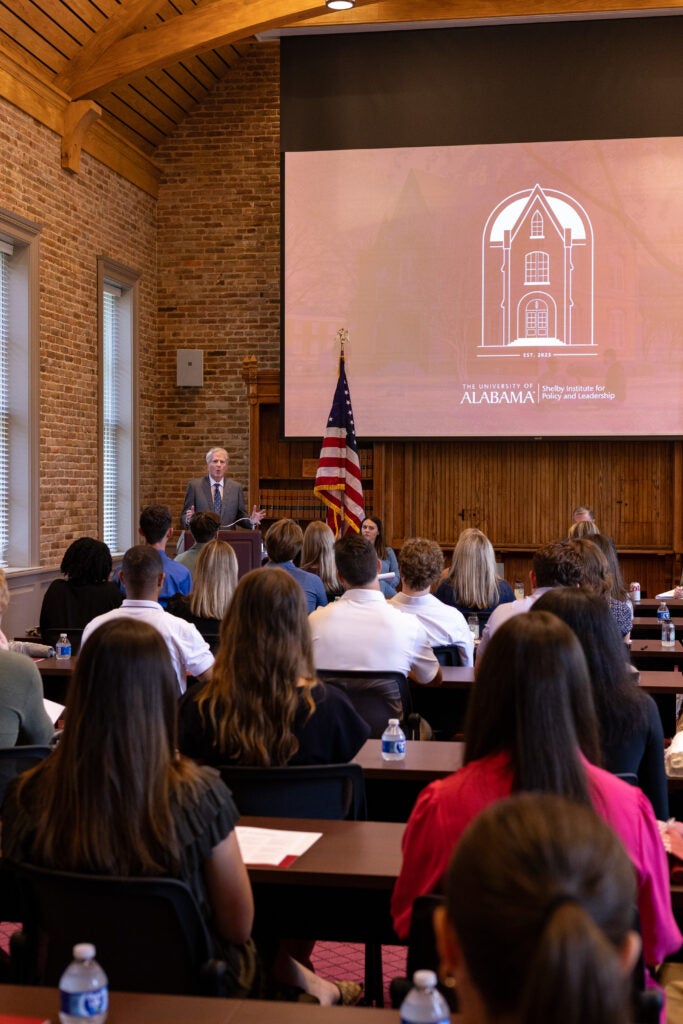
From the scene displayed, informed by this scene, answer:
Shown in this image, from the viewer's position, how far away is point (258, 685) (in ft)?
9.69

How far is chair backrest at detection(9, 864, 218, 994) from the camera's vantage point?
195 centimetres

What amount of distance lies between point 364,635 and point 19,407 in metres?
6.27

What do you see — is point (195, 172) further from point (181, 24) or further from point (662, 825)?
point (662, 825)

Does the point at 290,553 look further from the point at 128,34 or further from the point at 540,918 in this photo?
the point at 128,34

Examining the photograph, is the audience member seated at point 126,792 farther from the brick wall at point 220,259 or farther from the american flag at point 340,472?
the brick wall at point 220,259

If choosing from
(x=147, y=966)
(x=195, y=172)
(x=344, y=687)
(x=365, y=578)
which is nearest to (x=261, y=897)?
(x=147, y=966)

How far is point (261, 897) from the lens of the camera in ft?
9.30

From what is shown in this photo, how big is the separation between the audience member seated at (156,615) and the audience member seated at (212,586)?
3.05 feet

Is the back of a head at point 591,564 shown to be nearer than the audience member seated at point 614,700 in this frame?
No

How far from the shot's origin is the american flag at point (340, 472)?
1047 centimetres

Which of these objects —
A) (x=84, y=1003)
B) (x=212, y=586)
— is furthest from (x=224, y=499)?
(x=84, y=1003)

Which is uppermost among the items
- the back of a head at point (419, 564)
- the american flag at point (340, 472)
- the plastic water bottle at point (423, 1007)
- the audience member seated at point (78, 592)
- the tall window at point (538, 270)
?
the tall window at point (538, 270)

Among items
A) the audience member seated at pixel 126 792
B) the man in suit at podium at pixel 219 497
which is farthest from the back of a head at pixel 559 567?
the man in suit at podium at pixel 219 497

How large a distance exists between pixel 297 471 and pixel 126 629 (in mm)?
10159
